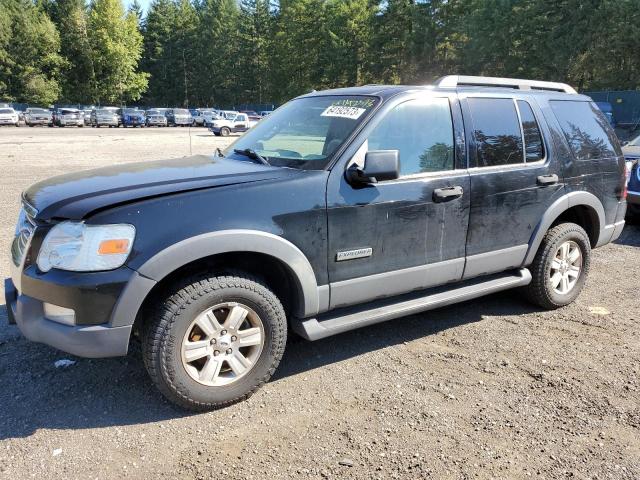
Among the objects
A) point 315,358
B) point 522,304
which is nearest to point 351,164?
point 315,358

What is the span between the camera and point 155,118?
→ 51.9 metres

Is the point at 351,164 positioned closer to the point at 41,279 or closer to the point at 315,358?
the point at 315,358

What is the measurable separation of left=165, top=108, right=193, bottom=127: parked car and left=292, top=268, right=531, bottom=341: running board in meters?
51.7

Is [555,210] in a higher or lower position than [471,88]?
lower

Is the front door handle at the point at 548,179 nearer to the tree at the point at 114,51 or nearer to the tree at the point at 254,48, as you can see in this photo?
the tree at the point at 114,51

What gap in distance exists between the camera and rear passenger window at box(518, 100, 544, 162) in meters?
4.44

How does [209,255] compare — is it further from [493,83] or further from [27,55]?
[27,55]

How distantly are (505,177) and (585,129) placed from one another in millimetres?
1330

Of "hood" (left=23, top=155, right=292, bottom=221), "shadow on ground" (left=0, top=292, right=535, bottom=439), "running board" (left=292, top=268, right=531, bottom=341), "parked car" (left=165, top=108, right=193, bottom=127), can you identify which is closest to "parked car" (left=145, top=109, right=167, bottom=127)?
"parked car" (left=165, top=108, right=193, bottom=127)

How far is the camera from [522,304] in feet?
16.8

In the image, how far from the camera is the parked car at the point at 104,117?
47.3 metres

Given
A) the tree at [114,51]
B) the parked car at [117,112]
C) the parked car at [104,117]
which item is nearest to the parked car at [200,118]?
the parked car at [117,112]

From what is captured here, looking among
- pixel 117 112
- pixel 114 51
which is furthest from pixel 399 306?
pixel 114 51

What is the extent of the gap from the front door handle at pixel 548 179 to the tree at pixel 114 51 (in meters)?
74.3
